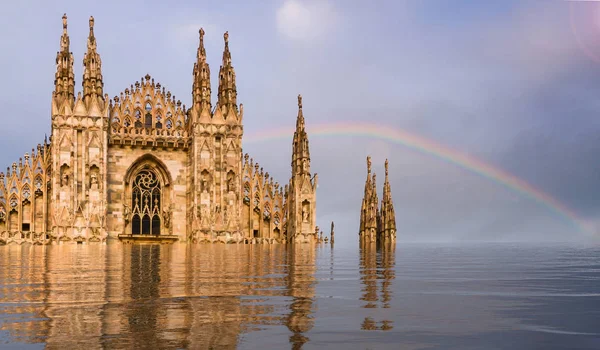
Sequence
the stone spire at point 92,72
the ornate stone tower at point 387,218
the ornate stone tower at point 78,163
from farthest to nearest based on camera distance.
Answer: the ornate stone tower at point 387,218
the stone spire at point 92,72
the ornate stone tower at point 78,163

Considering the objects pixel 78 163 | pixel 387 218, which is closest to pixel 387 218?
pixel 387 218

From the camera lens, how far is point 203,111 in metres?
49.3

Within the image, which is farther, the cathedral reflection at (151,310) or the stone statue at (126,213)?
the stone statue at (126,213)

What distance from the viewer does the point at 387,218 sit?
54.1 meters

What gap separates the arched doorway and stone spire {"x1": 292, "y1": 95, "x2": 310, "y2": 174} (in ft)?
32.9

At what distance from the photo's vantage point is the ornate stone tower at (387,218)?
176ft

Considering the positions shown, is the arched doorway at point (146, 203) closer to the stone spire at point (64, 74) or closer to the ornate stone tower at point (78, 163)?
the ornate stone tower at point (78, 163)

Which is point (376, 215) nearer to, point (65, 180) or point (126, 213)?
point (126, 213)

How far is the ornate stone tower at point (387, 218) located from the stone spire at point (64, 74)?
24.3 m

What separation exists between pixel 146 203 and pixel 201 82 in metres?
9.61

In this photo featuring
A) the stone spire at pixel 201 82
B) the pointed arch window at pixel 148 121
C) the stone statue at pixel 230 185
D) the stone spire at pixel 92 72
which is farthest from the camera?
the pointed arch window at pixel 148 121

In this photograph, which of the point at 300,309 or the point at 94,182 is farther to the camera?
the point at 94,182

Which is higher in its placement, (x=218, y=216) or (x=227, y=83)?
(x=227, y=83)

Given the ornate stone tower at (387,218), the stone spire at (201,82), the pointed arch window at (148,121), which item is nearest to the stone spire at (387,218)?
the ornate stone tower at (387,218)
